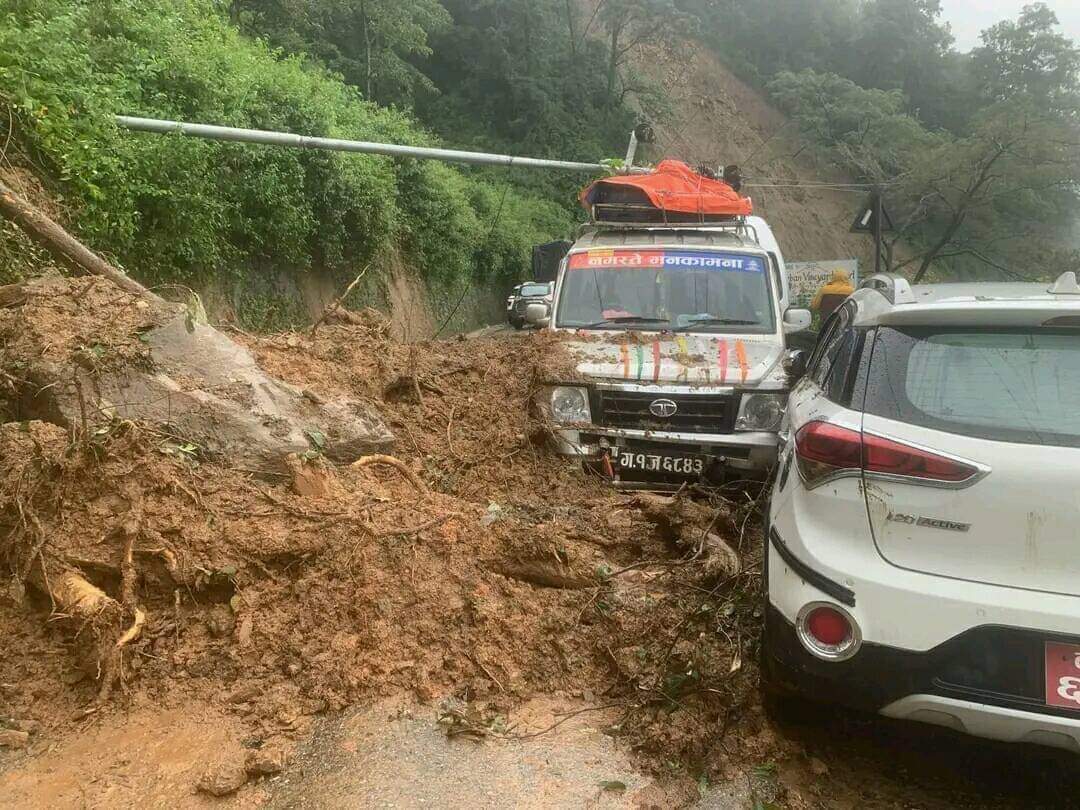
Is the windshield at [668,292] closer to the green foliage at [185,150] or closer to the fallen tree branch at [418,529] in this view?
the fallen tree branch at [418,529]

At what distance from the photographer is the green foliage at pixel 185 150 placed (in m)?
6.85

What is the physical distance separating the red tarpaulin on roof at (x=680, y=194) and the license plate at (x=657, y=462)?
2961 millimetres

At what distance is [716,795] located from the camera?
2.89 metres

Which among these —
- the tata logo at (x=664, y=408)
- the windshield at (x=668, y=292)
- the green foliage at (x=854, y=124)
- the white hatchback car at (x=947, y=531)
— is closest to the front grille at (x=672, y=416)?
the tata logo at (x=664, y=408)

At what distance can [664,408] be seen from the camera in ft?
17.5

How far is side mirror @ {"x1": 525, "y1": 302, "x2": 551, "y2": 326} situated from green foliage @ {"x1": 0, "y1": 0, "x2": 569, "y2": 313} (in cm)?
377

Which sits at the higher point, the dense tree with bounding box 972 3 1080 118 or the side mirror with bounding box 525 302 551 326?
the dense tree with bounding box 972 3 1080 118

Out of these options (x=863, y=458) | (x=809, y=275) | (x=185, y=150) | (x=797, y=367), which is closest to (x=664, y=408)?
(x=797, y=367)

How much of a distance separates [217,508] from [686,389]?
9.35 feet

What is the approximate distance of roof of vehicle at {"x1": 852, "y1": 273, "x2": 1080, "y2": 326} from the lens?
9.04ft

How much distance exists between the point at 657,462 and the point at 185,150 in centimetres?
578

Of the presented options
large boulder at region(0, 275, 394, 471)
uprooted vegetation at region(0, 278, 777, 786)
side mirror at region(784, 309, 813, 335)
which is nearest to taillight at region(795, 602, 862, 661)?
uprooted vegetation at region(0, 278, 777, 786)

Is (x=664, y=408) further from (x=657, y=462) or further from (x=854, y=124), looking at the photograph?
(x=854, y=124)

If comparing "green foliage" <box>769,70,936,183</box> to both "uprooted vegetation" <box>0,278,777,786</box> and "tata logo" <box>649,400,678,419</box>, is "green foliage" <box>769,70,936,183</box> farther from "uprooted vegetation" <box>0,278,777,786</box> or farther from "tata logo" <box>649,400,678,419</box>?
"uprooted vegetation" <box>0,278,777,786</box>
